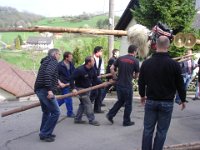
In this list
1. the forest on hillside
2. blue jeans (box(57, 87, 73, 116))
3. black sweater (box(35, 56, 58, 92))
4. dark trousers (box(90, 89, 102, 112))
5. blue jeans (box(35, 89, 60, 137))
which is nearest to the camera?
black sweater (box(35, 56, 58, 92))

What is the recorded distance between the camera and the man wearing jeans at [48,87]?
755 centimetres

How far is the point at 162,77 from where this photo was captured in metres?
5.86

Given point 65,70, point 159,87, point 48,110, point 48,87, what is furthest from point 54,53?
point 159,87

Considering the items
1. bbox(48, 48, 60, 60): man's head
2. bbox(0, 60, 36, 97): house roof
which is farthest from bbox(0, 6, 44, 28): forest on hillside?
bbox(48, 48, 60, 60): man's head

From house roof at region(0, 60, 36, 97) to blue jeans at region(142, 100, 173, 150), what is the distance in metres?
24.3

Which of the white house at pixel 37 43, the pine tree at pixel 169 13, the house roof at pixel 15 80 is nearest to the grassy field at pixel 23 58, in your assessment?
the white house at pixel 37 43

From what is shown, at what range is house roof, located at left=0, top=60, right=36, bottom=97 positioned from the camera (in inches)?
1231

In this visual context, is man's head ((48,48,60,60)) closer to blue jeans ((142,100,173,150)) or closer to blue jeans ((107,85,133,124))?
blue jeans ((107,85,133,124))

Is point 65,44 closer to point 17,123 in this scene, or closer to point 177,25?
point 177,25

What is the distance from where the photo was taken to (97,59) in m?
10.5

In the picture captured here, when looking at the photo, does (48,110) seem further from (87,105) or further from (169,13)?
(169,13)

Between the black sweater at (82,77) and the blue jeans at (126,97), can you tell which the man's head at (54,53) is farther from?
the blue jeans at (126,97)

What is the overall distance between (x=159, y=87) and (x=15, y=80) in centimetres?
3078

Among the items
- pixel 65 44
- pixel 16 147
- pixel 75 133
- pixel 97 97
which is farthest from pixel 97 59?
pixel 65 44
